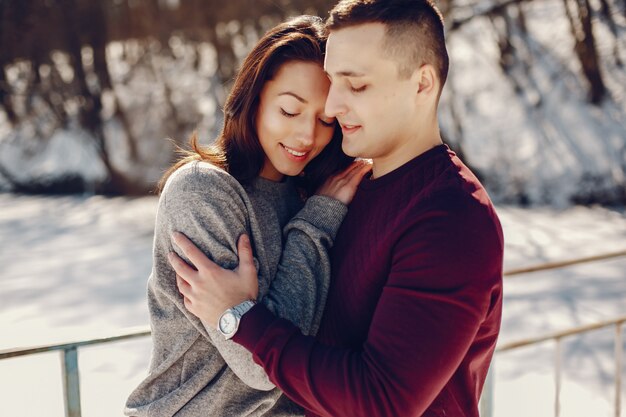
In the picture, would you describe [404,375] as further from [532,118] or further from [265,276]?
[532,118]

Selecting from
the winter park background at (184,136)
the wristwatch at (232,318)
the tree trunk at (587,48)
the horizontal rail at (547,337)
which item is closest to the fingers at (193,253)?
the wristwatch at (232,318)

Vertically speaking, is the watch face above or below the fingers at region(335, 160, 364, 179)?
below

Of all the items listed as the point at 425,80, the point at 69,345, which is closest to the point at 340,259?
the point at 425,80

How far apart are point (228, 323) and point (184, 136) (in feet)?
30.8

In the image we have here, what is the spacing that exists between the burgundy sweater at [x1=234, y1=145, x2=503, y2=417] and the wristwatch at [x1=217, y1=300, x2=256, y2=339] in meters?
0.02

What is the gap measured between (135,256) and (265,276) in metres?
6.80

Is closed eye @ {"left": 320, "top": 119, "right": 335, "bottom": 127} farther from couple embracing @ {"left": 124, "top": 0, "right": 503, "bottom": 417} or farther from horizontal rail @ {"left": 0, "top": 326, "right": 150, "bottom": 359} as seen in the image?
horizontal rail @ {"left": 0, "top": 326, "right": 150, "bottom": 359}

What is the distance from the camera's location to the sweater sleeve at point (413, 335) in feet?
3.99

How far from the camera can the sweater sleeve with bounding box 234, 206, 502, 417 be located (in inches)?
47.9

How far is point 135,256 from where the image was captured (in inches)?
317

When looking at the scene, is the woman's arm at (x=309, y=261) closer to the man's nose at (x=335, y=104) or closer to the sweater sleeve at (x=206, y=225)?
the sweater sleeve at (x=206, y=225)

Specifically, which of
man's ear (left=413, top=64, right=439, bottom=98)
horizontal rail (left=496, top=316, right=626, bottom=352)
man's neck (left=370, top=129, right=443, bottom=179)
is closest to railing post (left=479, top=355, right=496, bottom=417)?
Result: horizontal rail (left=496, top=316, right=626, bottom=352)

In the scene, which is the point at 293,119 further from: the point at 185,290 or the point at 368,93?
the point at 185,290

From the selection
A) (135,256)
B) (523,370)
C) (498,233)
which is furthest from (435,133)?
(135,256)
